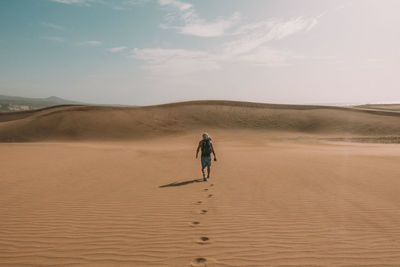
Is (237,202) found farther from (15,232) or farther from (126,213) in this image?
(15,232)

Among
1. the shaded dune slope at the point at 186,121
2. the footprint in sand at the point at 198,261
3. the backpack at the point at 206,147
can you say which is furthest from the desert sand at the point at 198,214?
the shaded dune slope at the point at 186,121

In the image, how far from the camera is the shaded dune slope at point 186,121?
31.3 metres

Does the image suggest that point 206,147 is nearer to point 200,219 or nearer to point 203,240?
point 200,219

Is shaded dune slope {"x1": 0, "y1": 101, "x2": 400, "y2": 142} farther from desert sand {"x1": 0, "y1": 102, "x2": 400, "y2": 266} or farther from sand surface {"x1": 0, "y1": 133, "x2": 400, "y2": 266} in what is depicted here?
sand surface {"x1": 0, "y1": 133, "x2": 400, "y2": 266}

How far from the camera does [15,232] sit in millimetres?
4398

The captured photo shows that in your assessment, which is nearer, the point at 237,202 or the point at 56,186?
the point at 237,202

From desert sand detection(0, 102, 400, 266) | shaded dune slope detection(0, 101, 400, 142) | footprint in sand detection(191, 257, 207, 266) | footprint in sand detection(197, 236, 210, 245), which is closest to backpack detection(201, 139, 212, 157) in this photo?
desert sand detection(0, 102, 400, 266)

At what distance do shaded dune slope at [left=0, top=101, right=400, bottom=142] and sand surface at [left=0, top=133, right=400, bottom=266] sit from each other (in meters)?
23.6

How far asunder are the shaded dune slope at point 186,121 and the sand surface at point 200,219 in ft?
77.6

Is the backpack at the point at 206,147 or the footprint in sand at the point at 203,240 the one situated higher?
the backpack at the point at 206,147

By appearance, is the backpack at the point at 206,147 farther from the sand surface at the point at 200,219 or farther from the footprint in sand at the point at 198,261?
the footprint in sand at the point at 198,261

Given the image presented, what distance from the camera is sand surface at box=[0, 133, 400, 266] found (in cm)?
363

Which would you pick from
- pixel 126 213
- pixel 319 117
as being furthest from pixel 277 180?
pixel 319 117

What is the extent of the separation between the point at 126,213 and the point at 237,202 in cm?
279
